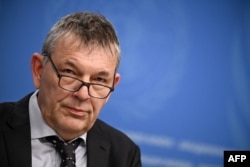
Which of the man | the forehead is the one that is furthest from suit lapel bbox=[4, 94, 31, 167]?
the forehead

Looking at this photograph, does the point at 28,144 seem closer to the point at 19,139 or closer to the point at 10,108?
the point at 19,139

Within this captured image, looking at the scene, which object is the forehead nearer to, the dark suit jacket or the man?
the man

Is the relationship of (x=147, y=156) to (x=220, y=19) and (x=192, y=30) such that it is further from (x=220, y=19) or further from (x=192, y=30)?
(x=220, y=19)

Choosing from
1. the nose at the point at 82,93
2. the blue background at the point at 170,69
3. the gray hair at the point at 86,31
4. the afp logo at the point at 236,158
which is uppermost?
the blue background at the point at 170,69

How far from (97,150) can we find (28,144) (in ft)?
1.08

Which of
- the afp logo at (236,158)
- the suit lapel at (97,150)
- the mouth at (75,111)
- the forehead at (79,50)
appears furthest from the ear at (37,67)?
the afp logo at (236,158)

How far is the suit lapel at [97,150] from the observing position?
5.32ft

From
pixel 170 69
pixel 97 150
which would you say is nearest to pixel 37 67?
pixel 97 150

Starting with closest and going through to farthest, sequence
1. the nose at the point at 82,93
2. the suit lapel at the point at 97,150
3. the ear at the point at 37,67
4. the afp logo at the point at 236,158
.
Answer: the nose at the point at 82,93 → the ear at the point at 37,67 → the suit lapel at the point at 97,150 → the afp logo at the point at 236,158

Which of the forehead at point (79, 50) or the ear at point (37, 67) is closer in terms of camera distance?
the forehead at point (79, 50)

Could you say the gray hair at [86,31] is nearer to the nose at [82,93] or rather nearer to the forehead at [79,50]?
the forehead at [79,50]

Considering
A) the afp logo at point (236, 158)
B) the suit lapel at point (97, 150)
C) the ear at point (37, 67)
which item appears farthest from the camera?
the afp logo at point (236, 158)

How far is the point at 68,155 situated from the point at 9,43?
1104 millimetres

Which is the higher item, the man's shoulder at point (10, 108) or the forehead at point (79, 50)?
the forehead at point (79, 50)
